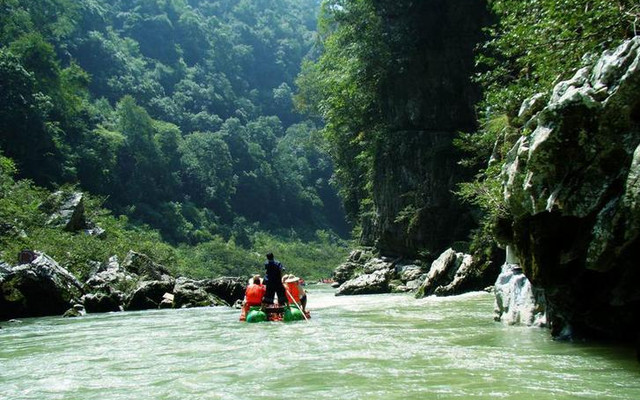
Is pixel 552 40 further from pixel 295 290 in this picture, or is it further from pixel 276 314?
pixel 295 290

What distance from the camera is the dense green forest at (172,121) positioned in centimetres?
4025

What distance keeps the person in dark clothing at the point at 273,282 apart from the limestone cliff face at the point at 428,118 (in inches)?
483

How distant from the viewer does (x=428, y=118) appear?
2444cm

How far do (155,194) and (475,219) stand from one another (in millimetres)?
43906

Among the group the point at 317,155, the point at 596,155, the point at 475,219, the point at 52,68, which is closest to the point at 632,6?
the point at 596,155

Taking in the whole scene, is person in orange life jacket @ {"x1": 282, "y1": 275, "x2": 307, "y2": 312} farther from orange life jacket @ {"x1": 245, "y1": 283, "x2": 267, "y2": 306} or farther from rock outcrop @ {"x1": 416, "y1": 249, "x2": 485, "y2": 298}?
rock outcrop @ {"x1": 416, "y1": 249, "x2": 485, "y2": 298}

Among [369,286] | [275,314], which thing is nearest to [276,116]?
[369,286]

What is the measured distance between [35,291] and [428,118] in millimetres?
16591

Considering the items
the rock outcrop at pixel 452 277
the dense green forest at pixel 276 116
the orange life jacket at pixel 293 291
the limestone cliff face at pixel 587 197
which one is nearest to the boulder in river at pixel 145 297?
the dense green forest at pixel 276 116

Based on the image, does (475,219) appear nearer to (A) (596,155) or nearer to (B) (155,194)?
(A) (596,155)

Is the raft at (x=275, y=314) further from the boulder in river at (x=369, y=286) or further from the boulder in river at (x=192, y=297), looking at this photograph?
the boulder in river at (x=369, y=286)

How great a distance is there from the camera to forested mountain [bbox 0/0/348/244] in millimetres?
41594

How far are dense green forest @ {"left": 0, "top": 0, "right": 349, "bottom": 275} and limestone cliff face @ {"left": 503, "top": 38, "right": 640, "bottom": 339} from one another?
16.8 meters

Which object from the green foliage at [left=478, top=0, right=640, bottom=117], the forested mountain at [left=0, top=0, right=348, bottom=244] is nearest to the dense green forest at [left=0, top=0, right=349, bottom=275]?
the forested mountain at [left=0, top=0, right=348, bottom=244]
